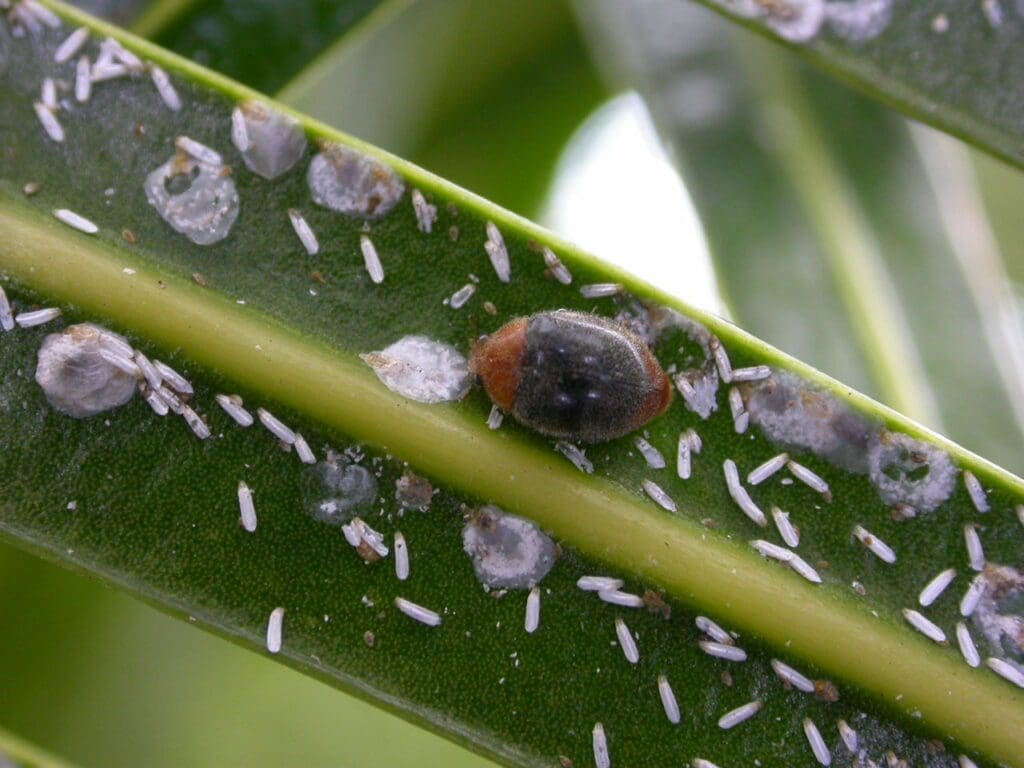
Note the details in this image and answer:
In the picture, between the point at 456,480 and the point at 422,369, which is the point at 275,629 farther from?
the point at 422,369

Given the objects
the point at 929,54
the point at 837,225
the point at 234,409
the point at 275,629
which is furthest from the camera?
the point at 837,225

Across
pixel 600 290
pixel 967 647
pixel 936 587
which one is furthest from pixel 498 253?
pixel 967 647

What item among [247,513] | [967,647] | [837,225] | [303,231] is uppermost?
[303,231]

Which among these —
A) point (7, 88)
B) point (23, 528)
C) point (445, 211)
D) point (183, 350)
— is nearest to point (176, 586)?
point (23, 528)

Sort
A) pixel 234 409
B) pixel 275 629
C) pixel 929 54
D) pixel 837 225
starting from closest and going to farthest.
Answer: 1. pixel 275 629
2. pixel 234 409
3. pixel 929 54
4. pixel 837 225

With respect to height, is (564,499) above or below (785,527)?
above

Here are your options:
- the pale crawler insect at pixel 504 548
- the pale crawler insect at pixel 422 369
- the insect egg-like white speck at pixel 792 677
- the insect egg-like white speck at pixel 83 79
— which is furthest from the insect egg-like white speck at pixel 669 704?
the insect egg-like white speck at pixel 83 79

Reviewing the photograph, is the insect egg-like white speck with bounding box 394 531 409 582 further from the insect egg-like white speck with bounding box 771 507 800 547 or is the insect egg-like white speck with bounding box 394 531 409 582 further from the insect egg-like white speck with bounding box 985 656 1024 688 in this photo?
the insect egg-like white speck with bounding box 985 656 1024 688

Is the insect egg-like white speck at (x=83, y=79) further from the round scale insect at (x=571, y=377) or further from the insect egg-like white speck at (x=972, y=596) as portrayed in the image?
the insect egg-like white speck at (x=972, y=596)
